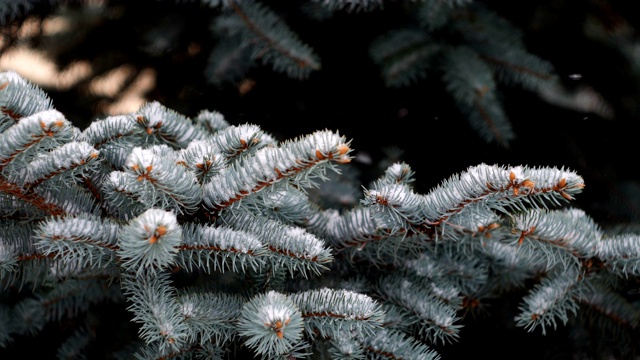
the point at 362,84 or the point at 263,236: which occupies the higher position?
the point at 263,236

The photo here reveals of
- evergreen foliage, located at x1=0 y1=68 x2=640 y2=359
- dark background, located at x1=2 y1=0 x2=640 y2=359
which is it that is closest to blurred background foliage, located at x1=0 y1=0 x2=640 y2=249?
dark background, located at x1=2 y1=0 x2=640 y2=359

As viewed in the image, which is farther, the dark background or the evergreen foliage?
the dark background

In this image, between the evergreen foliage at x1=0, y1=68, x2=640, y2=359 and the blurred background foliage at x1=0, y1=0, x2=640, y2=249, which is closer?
the evergreen foliage at x1=0, y1=68, x2=640, y2=359

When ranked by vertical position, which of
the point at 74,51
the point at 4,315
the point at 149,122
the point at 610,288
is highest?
the point at 149,122

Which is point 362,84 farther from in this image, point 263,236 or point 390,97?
point 263,236

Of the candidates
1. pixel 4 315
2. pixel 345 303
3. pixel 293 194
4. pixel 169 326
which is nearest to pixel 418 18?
pixel 293 194

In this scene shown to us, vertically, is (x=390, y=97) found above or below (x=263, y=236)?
below

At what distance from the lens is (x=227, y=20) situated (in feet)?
4.33

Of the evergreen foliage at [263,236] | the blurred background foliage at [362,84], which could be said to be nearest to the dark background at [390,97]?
the blurred background foliage at [362,84]

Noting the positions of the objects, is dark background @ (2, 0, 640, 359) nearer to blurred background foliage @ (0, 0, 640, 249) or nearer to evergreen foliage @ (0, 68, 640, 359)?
blurred background foliage @ (0, 0, 640, 249)

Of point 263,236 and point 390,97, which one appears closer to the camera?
point 263,236

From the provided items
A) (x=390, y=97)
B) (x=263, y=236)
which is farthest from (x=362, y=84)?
(x=263, y=236)

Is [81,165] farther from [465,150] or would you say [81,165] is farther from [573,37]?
[573,37]

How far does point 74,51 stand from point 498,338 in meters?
1.43
